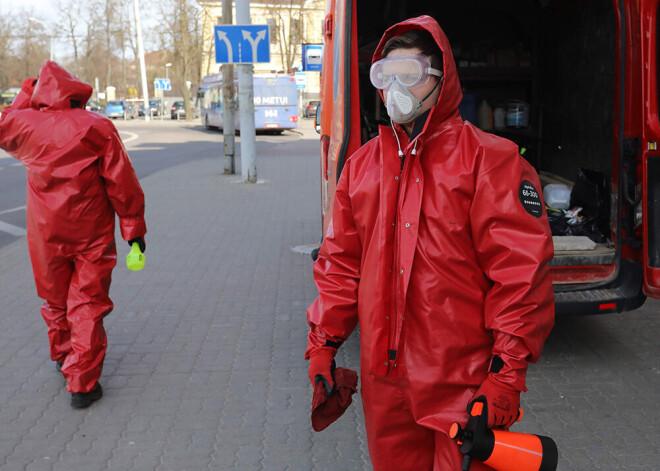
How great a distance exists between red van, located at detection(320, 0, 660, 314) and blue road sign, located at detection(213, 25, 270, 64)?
636 centimetres

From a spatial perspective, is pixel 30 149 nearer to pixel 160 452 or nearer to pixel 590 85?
pixel 160 452

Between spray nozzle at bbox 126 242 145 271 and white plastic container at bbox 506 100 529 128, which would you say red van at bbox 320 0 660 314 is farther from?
spray nozzle at bbox 126 242 145 271

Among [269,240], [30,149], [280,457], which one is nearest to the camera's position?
[280,457]

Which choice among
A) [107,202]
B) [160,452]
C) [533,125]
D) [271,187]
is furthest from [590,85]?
[271,187]

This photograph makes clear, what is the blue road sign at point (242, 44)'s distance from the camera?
1362 centimetres

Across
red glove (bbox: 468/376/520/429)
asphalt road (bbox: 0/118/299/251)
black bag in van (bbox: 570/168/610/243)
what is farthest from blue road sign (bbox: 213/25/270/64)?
red glove (bbox: 468/376/520/429)

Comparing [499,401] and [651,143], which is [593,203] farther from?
[499,401]

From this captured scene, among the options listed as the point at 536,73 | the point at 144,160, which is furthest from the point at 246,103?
the point at 144,160

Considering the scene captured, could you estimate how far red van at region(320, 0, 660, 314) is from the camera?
4.41m

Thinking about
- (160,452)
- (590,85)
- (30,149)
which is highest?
(590,85)

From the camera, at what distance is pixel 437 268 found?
2.17 m

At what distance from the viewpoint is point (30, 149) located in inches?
164

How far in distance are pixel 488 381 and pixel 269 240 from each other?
24.2ft

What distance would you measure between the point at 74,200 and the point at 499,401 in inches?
110
